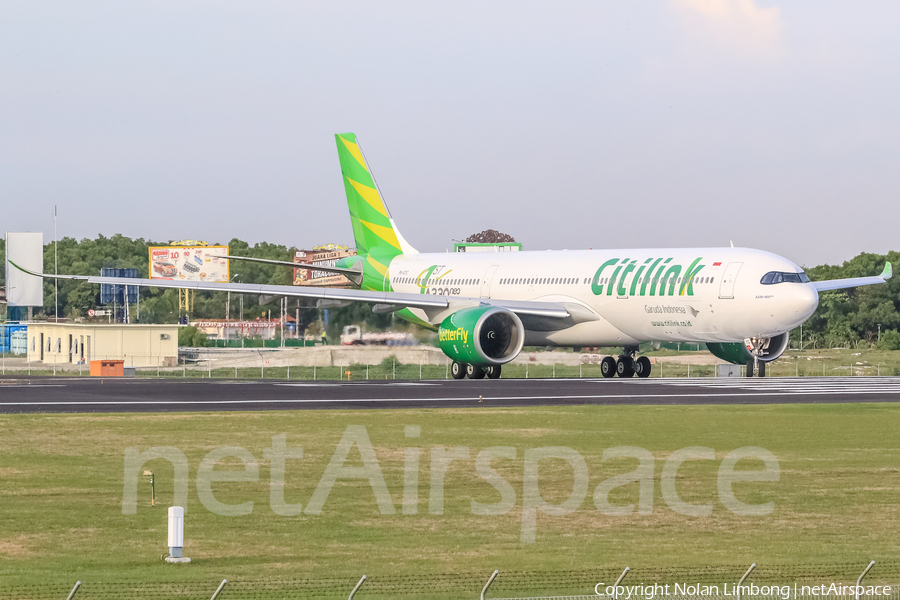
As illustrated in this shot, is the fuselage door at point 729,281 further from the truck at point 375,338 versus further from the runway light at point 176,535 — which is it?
the runway light at point 176,535

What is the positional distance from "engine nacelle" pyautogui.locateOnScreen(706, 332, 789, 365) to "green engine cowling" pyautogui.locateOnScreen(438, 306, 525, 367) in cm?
759

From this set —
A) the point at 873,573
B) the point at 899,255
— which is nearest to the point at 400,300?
the point at 873,573

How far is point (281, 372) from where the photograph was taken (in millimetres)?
57531

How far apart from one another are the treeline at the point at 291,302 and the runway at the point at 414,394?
11739 millimetres

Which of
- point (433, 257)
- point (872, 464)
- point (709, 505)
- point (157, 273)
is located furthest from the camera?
point (157, 273)

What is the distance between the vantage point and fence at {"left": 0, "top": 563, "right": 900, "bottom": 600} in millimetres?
10383

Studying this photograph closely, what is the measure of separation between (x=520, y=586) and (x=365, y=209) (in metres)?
44.9

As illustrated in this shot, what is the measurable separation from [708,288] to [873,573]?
1123 inches

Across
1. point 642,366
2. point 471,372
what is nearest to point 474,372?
point 471,372

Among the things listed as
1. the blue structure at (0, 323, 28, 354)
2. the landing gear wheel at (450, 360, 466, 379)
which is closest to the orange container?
the landing gear wheel at (450, 360, 466, 379)

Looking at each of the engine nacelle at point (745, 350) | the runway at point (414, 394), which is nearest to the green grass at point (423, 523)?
the runway at point (414, 394)

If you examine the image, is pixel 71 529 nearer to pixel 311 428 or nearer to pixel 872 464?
pixel 311 428

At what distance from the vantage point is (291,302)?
8962cm

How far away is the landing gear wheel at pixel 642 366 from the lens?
151 feet
